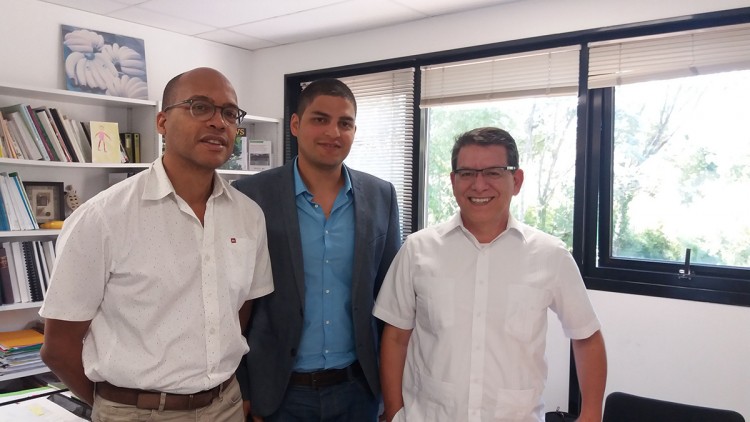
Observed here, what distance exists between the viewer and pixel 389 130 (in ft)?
13.7

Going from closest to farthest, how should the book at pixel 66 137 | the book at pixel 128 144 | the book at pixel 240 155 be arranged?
the book at pixel 66 137 → the book at pixel 128 144 → the book at pixel 240 155

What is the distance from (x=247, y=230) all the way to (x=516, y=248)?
794 mm

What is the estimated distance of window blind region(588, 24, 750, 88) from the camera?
9.16ft

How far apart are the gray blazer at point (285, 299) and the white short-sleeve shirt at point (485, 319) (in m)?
0.19

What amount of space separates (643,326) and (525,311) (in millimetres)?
1814

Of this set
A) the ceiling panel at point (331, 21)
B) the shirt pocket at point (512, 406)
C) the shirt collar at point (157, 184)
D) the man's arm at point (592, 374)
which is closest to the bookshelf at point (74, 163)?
the ceiling panel at point (331, 21)

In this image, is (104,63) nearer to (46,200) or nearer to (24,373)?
(46,200)

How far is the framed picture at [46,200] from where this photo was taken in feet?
10.8

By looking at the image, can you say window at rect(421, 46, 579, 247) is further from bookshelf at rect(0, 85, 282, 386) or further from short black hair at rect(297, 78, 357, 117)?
bookshelf at rect(0, 85, 282, 386)

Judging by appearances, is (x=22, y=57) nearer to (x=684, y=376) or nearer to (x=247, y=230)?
(x=247, y=230)

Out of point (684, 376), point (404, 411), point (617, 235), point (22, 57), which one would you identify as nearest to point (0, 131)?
point (22, 57)

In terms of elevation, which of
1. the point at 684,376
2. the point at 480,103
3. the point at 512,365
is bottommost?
the point at 684,376

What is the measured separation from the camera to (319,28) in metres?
4.01

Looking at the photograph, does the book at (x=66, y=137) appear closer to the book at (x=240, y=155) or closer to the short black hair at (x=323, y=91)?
the book at (x=240, y=155)
